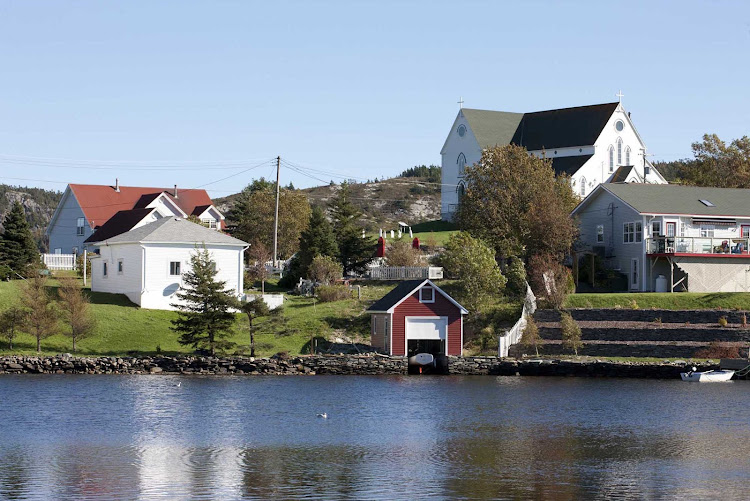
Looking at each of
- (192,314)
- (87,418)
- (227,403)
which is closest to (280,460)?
(87,418)

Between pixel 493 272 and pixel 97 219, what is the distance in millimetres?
43415

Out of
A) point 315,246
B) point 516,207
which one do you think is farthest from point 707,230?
point 315,246

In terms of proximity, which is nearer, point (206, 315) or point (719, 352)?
point (206, 315)

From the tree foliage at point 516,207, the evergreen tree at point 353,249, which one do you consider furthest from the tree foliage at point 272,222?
the tree foliage at point 516,207

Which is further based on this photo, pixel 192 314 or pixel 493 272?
pixel 493 272

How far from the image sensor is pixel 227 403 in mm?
46000

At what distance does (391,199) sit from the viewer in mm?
170125

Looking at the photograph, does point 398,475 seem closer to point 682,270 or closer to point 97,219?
point 682,270

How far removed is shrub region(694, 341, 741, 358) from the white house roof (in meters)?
30.6

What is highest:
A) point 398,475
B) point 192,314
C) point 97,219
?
point 97,219

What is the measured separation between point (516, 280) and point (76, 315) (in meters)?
28.0

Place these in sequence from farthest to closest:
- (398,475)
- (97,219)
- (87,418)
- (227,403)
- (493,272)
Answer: (97,219)
(493,272)
(227,403)
(87,418)
(398,475)

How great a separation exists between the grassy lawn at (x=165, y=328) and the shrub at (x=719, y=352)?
65.5 feet

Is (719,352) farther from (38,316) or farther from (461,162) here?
(461,162)
